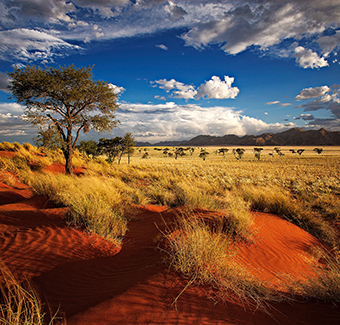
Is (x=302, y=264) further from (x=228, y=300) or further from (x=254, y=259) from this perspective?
(x=228, y=300)

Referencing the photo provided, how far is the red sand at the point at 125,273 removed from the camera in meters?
2.32

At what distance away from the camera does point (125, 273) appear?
341 cm

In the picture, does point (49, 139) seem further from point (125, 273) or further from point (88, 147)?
point (88, 147)

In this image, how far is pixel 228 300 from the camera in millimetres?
2617

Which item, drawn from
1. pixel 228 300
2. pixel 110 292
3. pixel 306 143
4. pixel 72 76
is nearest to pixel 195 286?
pixel 228 300

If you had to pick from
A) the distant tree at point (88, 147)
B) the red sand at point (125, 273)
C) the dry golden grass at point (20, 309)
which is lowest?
the red sand at point (125, 273)

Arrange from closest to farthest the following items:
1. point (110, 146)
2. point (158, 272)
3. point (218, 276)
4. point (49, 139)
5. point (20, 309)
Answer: point (20, 309)
point (218, 276)
point (158, 272)
point (49, 139)
point (110, 146)

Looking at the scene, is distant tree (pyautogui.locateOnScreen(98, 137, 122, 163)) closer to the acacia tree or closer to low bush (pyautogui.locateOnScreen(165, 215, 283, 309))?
the acacia tree

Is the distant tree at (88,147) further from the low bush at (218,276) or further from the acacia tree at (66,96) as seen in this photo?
the low bush at (218,276)

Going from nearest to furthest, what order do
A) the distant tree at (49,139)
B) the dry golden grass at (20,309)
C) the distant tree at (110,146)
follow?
the dry golden grass at (20,309) → the distant tree at (49,139) → the distant tree at (110,146)

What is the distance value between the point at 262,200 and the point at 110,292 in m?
8.22

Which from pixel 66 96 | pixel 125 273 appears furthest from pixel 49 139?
pixel 125 273

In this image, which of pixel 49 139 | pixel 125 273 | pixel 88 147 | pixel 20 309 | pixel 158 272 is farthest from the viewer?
pixel 88 147

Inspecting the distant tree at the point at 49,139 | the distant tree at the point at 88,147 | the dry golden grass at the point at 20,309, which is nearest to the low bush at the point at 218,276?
the dry golden grass at the point at 20,309
